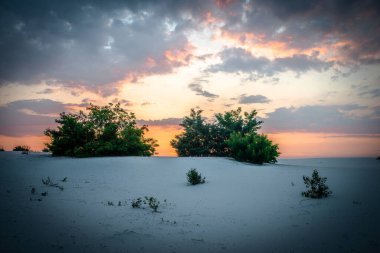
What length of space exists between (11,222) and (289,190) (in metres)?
7.04

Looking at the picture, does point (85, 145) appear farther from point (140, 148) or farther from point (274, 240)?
point (274, 240)

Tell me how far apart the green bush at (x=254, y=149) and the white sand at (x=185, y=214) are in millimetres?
2784

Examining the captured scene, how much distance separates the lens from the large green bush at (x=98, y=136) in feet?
41.1

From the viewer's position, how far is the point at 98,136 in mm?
13445

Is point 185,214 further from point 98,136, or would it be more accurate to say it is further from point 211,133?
point 211,133

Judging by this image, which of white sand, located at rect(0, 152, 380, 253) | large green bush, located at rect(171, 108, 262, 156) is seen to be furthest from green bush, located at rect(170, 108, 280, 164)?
white sand, located at rect(0, 152, 380, 253)

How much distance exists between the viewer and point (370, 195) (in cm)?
642

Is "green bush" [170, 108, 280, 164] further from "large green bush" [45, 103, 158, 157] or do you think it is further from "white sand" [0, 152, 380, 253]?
"white sand" [0, 152, 380, 253]

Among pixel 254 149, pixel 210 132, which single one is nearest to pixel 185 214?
pixel 254 149

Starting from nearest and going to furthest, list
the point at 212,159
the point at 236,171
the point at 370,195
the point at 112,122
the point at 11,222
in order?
the point at 11,222, the point at 370,195, the point at 236,171, the point at 212,159, the point at 112,122

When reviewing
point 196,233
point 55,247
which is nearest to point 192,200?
point 196,233

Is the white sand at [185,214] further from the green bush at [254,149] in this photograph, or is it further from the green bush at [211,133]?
the green bush at [211,133]

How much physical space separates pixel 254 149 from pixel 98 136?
334 inches

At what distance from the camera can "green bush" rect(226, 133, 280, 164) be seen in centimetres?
1204
